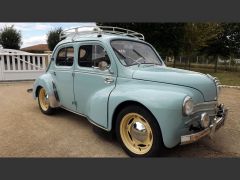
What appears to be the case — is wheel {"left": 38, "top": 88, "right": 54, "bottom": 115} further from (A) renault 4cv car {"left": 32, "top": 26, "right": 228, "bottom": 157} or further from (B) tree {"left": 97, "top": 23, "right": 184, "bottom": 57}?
(B) tree {"left": 97, "top": 23, "right": 184, "bottom": 57}

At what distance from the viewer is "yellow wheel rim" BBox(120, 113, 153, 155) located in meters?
3.53

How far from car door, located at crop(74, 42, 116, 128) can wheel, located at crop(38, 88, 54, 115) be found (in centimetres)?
135

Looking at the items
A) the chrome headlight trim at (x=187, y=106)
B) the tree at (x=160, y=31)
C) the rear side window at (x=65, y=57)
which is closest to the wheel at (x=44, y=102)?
the rear side window at (x=65, y=57)

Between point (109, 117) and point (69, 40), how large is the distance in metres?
2.39

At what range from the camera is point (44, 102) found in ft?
20.4

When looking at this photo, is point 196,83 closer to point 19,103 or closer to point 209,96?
point 209,96

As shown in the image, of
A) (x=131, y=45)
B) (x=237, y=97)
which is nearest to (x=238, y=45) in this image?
(x=237, y=97)

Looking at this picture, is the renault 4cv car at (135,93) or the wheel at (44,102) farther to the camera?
the wheel at (44,102)

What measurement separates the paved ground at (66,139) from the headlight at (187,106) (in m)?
0.95

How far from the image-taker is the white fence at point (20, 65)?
11.4 m

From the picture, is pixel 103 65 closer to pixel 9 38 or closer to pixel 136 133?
pixel 136 133

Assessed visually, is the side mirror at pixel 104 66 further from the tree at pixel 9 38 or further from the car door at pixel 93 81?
the tree at pixel 9 38

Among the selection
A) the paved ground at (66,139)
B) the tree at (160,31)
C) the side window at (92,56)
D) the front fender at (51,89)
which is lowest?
the paved ground at (66,139)

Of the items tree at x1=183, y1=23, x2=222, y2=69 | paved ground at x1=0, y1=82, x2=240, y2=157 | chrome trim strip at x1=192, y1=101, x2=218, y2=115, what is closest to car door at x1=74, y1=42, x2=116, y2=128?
paved ground at x1=0, y1=82, x2=240, y2=157
